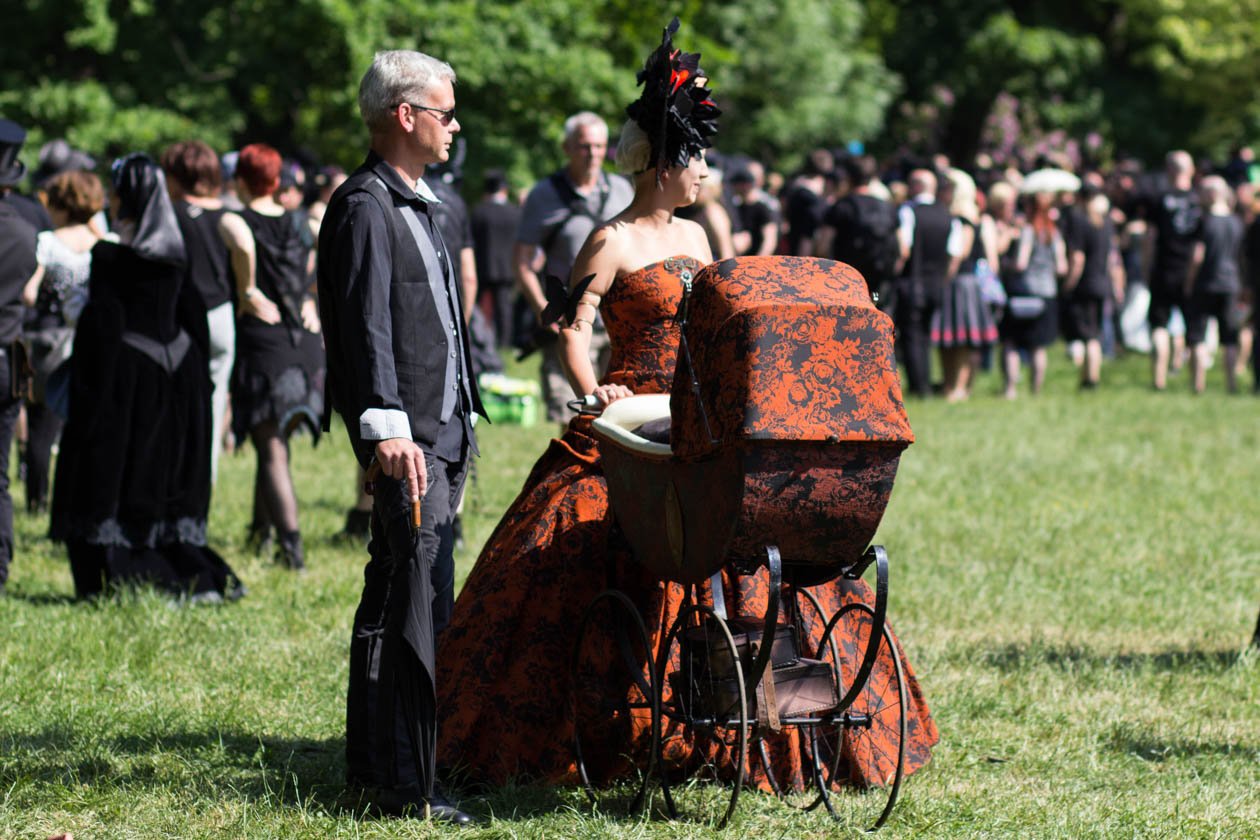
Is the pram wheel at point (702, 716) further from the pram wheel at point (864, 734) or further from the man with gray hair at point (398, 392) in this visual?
the man with gray hair at point (398, 392)

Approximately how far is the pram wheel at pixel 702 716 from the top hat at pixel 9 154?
4.28 m

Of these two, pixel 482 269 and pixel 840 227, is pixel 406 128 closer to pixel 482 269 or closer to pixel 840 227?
pixel 840 227

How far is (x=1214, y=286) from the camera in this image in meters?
17.5

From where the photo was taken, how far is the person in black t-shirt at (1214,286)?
57.3 feet

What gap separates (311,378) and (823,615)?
4.52 metres

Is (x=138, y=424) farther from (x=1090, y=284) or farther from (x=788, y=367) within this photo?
(x=1090, y=284)

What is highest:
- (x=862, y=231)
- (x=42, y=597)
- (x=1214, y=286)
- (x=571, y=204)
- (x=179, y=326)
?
(x=862, y=231)

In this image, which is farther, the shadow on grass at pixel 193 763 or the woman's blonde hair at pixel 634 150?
the woman's blonde hair at pixel 634 150

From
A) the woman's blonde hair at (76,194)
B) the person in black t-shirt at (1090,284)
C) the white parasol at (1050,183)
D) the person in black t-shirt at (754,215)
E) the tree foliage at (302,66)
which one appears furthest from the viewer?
the tree foliage at (302,66)

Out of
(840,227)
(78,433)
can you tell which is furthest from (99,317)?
(840,227)

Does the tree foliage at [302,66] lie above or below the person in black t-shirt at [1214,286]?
above

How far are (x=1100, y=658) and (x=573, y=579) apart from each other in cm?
281

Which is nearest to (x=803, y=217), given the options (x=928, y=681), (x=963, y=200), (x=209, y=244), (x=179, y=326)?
(x=963, y=200)

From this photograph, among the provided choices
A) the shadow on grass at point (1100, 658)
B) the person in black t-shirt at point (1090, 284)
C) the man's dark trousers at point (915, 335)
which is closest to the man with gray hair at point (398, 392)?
the shadow on grass at point (1100, 658)
